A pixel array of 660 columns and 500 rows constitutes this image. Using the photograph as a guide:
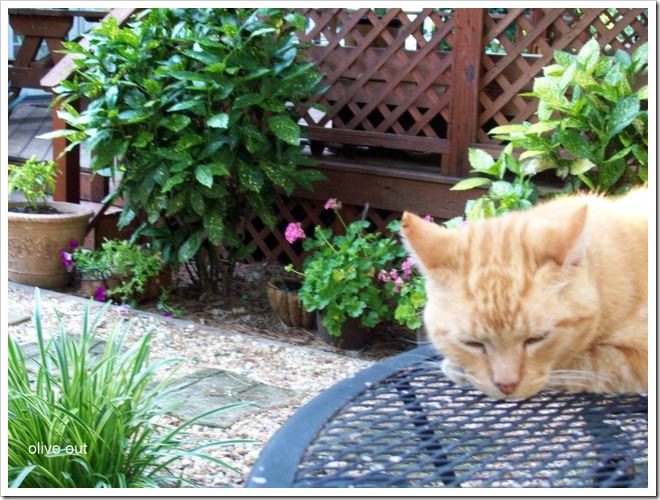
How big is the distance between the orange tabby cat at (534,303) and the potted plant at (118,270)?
3.62 metres

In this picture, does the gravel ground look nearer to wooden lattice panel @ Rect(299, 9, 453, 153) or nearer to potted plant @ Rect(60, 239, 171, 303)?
potted plant @ Rect(60, 239, 171, 303)

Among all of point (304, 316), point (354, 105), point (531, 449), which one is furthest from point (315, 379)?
point (531, 449)

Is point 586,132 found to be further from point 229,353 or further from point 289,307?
point 229,353

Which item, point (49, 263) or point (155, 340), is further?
point (49, 263)

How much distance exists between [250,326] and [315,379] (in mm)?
1114

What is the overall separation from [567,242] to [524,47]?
3.56m

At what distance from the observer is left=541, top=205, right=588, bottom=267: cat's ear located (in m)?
1.98

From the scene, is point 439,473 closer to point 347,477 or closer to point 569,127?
point 347,477

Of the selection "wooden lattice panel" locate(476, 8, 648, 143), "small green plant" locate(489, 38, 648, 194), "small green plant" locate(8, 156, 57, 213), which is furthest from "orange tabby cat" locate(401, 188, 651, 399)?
"small green plant" locate(8, 156, 57, 213)

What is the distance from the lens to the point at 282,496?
5.31ft

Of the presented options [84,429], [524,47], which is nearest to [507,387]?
[84,429]

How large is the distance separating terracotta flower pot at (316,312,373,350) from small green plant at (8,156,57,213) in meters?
2.36

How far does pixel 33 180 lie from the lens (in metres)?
6.04

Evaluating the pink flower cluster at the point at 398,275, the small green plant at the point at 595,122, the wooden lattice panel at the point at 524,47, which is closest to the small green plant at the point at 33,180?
the pink flower cluster at the point at 398,275
